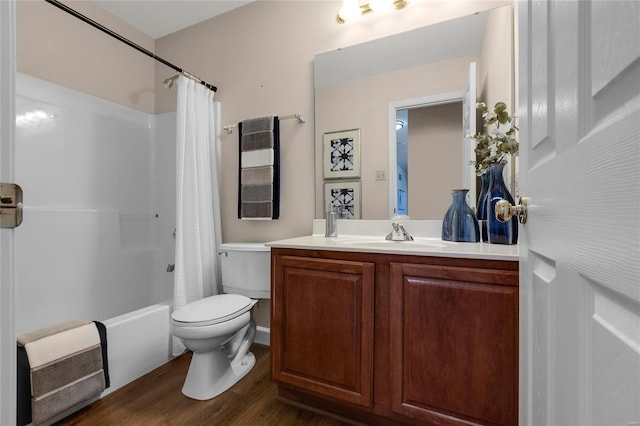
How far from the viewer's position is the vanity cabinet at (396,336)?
1.02 metres

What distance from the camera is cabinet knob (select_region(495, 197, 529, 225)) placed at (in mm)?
636

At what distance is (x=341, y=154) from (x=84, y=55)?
2069mm

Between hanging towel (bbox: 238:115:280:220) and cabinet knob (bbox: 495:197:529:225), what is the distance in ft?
5.14

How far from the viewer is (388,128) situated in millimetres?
1739

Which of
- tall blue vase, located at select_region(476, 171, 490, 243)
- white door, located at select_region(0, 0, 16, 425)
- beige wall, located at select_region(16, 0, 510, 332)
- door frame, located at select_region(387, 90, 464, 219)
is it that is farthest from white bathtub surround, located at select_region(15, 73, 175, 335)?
tall blue vase, located at select_region(476, 171, 490, 243)

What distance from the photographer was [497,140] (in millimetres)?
1307

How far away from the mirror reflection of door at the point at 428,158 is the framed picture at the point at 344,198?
262mm

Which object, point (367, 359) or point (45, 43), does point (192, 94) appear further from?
point (367, 359)

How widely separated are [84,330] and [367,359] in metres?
1.34

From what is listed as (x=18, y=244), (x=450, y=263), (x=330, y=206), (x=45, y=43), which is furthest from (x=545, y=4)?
(x=45, y=43)

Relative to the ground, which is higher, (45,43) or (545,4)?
(45,43)

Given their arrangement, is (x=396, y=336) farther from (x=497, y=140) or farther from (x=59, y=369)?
(x=59, y=369)

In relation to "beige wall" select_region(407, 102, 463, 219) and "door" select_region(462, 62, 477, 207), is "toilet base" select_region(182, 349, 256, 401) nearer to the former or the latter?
"beige wall" select_region(407, 102, 463, 219)

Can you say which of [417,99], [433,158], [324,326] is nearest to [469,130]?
[433,158]
